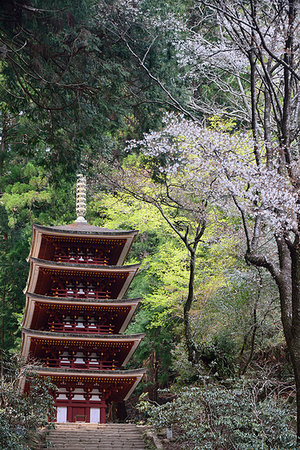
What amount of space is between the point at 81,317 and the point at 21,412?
619 centimetres

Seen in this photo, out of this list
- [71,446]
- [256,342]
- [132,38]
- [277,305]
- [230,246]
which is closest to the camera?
[132,38]

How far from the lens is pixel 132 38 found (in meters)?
8.05

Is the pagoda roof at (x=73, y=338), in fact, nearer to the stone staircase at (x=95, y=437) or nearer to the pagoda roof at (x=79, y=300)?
the pagoda roof at (x=79, y=300)

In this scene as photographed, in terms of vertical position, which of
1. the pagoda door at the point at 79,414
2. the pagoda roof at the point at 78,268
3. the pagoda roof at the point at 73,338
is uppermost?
the pagoda roof at the point at 78,268

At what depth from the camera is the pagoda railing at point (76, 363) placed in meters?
16.0

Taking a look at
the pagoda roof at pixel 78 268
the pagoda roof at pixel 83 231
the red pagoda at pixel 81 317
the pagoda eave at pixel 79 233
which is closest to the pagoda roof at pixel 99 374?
the red pagoda at pixel 81 317

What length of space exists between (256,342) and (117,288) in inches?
218

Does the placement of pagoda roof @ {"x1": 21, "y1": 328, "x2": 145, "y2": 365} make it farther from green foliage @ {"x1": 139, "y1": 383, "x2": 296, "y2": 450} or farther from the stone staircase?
green foliage @ {"x1": 139, "y1": 383, "x2": 296, "y2": 450}

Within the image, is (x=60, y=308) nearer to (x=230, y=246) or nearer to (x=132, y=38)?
Answer: (x=230, y=246)

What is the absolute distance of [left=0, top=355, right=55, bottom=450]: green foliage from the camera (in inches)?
363

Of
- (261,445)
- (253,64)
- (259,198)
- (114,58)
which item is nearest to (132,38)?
(114,58)

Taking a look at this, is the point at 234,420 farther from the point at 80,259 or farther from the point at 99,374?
the point at 80,259

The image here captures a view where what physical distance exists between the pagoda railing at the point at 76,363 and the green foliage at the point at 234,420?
586 cm

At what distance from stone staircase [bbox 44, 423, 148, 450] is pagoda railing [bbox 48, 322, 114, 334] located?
3.28 meters
